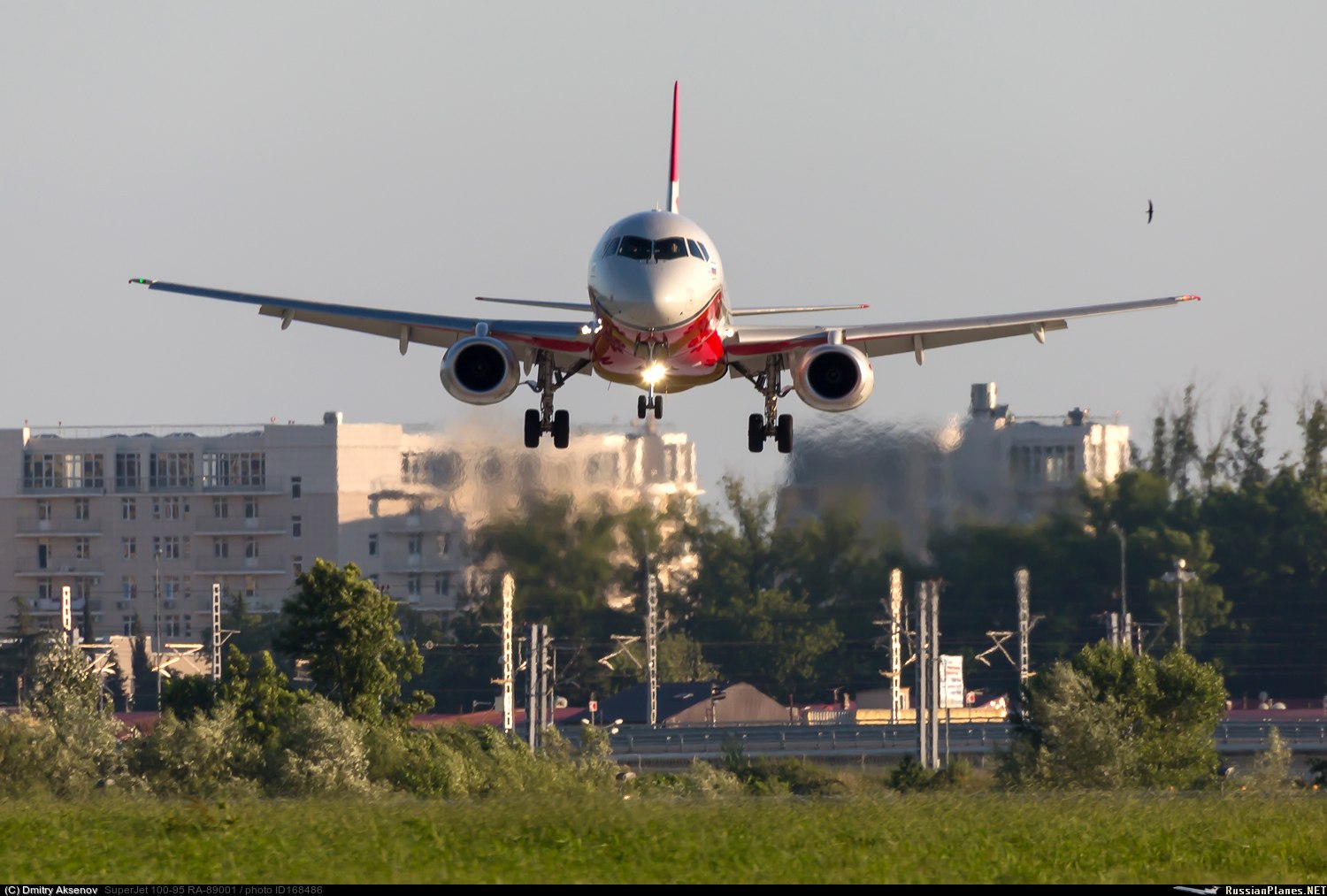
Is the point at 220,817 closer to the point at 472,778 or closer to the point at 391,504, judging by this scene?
the point at 472,778

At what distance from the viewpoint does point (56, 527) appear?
126250 millimetres

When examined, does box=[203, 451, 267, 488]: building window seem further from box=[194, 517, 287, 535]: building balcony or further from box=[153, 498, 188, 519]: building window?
box=[194, 517, 287, 535]: building balcony

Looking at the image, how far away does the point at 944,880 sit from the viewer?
25344 millimetres

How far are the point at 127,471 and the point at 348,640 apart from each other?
6480 centimetres

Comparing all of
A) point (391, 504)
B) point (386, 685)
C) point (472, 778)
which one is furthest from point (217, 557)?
point (472, 778)

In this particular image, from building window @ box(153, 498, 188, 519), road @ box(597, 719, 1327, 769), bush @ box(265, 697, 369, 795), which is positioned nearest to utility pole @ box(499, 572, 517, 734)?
road @ box(597, 719, 1327, 769)

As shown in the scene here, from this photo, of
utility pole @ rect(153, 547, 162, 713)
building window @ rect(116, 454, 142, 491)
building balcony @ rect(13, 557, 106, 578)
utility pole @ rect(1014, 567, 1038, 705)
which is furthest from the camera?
building window @ rect(116, 454, 142, 491)

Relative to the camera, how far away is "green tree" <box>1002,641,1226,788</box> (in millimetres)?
60219

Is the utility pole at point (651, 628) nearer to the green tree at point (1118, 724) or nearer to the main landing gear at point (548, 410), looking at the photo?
the green tree at point (1118, 724)

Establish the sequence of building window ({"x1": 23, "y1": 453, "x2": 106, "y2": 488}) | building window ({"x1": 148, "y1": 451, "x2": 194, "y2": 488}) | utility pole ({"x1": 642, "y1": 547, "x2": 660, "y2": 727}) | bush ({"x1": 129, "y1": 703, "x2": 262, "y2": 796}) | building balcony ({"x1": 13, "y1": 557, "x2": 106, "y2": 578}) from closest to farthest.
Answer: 1. bush ({"x1": 129, "y1": 703, "x2": 262, "y2": 796})
2. utility pole ({"x1": 642, "y1": 547, "x2": 660, "y2": 727})
3. building balcony ({"x1": 13, "y1": 557, "x2": 106, "y2": 578})
4. building window ({"x1": 23, "y1": 453, "x2": 106, "y2": 488})
5. building window ({"x1": 148, "y1": 451, "x2": 194, "y2": 488})

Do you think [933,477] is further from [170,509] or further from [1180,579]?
[170,509]

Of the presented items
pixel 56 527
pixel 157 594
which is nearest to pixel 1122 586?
pixel 157 594

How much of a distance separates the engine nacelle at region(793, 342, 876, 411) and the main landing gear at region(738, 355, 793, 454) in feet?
5.91

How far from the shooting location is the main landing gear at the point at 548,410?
3712 cm
